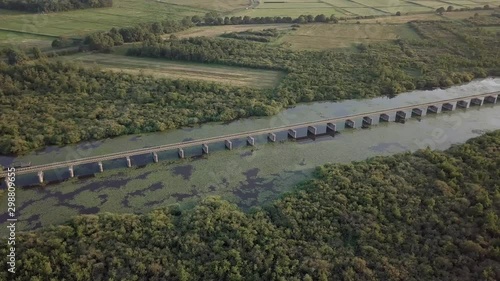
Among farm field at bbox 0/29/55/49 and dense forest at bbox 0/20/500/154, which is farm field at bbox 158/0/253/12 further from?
farm field at bbox 0/29/55/49

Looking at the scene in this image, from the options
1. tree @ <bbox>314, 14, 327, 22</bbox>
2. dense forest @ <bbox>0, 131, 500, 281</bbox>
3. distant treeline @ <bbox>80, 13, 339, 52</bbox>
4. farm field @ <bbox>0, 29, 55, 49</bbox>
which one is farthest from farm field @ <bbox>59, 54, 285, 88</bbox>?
tree @ <bbox>314, 14, 327, 22</bbox>

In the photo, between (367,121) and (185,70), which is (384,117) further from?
(185,70)

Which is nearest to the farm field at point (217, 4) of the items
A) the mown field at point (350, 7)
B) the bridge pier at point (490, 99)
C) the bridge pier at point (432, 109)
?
the mown field at point (350, 7)

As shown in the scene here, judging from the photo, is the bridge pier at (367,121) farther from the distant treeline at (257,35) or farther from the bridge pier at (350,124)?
the distant treeline at (257,35)

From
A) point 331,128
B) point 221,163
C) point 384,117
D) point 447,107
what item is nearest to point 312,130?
point 331,128

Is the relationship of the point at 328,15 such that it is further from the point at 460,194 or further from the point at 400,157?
the point at 460,194
